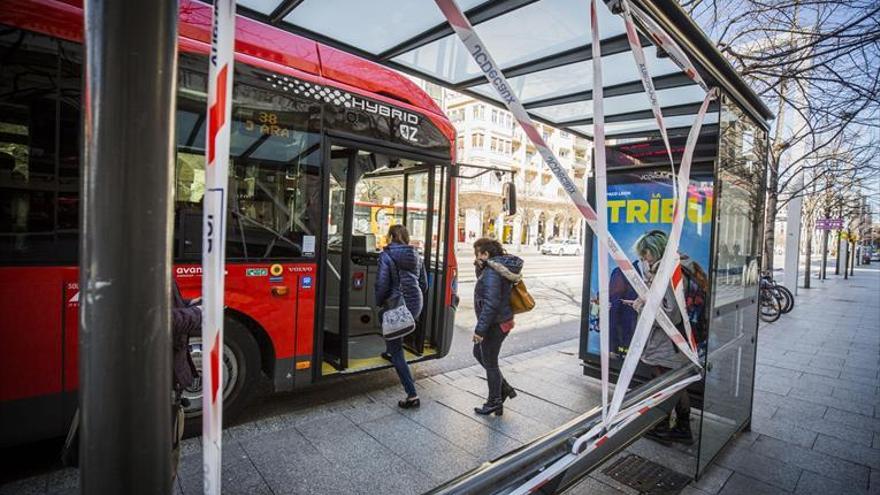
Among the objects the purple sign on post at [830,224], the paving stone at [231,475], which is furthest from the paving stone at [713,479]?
the purple sign on post at [830,224]

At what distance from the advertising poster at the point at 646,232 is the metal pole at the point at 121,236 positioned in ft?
14.1

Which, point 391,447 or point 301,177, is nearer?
point 391,447

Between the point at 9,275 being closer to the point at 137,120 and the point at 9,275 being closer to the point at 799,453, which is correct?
the point at 137,120

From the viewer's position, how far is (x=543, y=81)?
504 centimetres

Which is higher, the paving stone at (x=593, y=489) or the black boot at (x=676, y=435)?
the black boot at (x=676, y=435)

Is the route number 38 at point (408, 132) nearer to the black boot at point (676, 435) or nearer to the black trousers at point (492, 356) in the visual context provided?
the black trousers at point (492, 356)

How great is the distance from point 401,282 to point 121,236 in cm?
387

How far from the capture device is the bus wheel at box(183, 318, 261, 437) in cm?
376

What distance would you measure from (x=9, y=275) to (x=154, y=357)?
296 centimetres

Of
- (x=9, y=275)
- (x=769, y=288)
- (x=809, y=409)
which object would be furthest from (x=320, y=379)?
(x=769, y=288)

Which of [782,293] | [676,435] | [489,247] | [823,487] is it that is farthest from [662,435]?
[782,293]

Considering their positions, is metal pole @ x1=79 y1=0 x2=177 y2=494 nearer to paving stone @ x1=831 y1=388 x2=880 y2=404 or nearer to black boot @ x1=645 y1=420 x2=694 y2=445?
black boot @ x1=645 y1=420 x2=694 y2=445

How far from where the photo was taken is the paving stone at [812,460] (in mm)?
3605

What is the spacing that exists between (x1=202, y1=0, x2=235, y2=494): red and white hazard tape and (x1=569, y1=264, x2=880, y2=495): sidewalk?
2987mm
